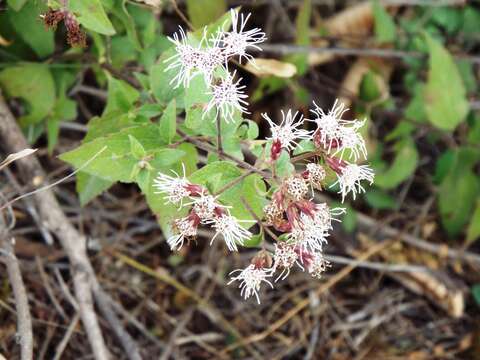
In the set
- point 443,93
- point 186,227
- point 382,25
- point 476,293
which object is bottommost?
point 476,293

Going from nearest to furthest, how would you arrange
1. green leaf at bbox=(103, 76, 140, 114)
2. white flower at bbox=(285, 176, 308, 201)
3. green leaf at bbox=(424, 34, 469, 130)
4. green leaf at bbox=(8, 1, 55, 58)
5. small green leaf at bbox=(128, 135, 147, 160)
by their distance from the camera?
white flower at bbox=(285, 176, 308, 201)
small green leaf at bbox=(128, 135, 147, 160)
green leaf at bbox=(103, 76, 140, 114)
green leaf at bbox=(8, 1, 55, 58)
green leaf at bbox=(424, 34, 469, 130)

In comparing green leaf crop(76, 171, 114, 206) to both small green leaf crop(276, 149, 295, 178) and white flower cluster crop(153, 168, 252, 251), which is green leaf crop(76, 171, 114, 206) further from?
small green leaf crop(276, 149, 295, 178)

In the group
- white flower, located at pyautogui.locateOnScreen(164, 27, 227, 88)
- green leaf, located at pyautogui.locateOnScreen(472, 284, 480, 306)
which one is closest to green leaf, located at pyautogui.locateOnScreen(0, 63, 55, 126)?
white flower, located at pyautogui.locateOnScreen(164, 27, 227, 88)

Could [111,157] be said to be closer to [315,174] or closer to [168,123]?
[168,123]

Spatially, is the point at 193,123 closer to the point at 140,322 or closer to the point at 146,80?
the point at 146,80

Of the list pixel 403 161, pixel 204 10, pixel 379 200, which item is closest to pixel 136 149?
pixel 204 10

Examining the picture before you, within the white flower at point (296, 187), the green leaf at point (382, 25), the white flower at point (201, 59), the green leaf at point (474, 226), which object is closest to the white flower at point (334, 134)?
the white flower at point (296, 187)

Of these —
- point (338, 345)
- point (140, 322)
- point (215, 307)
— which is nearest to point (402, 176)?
point (338, 345)
